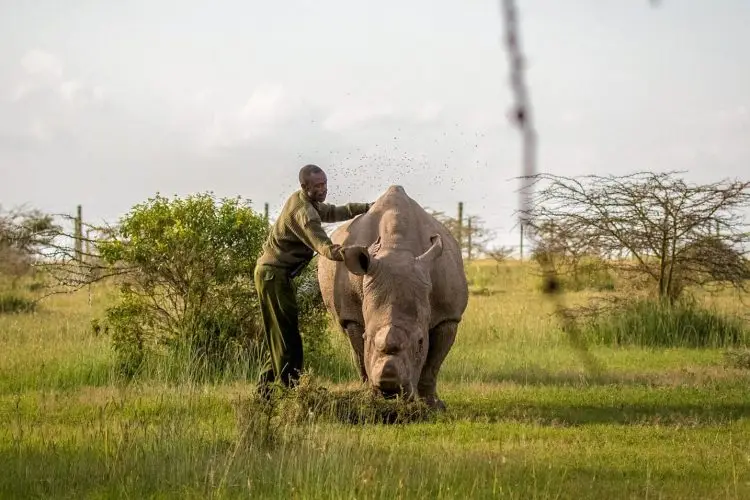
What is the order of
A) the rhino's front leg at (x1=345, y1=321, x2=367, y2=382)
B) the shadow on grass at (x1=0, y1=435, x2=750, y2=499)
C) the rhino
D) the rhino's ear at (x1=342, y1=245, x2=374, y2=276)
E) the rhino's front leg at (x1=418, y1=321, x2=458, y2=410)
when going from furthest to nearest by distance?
the rhino's front leg at (x1=345, y1=321, x2=367, y2=382) → the rhino's front leg at (x1=418, y1=321, x2=458, y2=410) → the rhino's ear at (x1=342, y1=245, x2=374, y2=276) → the rhino → the shadow on grass at (x1=0, y1=435, x2=750, y2=499)


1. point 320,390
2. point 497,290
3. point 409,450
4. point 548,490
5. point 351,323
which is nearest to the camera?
point 548,490

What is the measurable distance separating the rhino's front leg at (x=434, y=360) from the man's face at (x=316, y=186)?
1879mm

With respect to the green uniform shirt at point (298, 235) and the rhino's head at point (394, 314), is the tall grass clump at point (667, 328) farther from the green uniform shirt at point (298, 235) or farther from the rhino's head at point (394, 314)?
the rhino's head at point (394, 314)

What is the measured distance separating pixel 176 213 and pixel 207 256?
77 cm

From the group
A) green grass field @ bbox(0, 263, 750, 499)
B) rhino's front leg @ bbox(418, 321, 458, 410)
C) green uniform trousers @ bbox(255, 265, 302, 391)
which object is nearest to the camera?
green grass field @ bbox(0, 263, 750, 499)

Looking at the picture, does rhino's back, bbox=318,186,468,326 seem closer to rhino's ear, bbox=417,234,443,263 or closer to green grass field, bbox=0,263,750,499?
rhino's ear, bbox=417,234,443,263

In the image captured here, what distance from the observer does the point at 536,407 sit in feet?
37.5

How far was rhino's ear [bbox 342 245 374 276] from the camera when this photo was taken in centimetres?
1034

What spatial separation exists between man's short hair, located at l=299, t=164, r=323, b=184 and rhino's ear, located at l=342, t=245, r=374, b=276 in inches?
44.1

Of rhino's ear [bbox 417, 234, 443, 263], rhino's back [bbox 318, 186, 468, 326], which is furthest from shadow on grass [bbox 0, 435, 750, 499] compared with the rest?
rhino's back [bbox 318, 186, 468, 326]

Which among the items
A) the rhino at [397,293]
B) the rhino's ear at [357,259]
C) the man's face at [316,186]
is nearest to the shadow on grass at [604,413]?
the rhino at [397,293]

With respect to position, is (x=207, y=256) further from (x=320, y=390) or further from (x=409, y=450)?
(x=409, y=450)

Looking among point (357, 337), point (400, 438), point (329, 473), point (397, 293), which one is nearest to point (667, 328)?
point (357, 337)

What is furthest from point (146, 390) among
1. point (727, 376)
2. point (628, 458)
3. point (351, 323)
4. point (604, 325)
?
point (604, 325)
